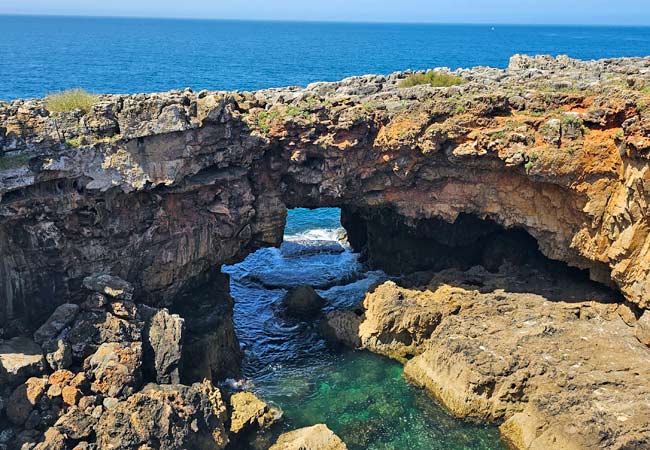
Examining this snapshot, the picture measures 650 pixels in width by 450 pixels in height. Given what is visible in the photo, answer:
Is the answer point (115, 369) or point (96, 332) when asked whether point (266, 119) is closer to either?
point (96, 332)

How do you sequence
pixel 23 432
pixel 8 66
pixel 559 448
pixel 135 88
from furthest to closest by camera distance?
pixel 8 66, pixel 135 88, pixel 559 448, pixel 23 432

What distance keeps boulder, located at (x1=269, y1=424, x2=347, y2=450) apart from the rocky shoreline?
261mm

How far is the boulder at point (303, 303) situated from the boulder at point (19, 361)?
13.6m

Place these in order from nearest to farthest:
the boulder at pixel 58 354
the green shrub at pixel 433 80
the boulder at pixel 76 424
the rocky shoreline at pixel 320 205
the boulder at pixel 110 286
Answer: the boulder at pixel 76 424 → the boulder at pixel 58 354 → the rocky shoreline at pixel 320 205 → the boulder at pixel 110 286 → the green shrub at pixel 433 80

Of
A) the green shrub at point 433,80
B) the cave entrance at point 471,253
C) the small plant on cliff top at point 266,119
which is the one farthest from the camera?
the green shrub at point 433,80

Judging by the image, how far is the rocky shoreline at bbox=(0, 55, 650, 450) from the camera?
66.0 ft

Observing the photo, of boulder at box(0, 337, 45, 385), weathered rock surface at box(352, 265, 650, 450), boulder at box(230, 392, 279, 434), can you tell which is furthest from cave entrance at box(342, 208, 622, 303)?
boulder at box(0, 337, 45, 385)

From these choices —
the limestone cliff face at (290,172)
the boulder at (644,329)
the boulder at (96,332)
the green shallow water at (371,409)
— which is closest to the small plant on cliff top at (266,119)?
the limestone cliff face at (290,172)

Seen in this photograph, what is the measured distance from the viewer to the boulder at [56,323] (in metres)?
20.5

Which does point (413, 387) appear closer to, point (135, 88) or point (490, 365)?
point (490, 365)

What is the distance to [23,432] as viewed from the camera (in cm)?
1820

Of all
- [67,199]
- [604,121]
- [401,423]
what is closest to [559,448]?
[401,423]

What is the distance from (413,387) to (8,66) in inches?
3514

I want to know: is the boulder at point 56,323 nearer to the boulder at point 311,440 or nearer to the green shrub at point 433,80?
the boulder at point 311,440
